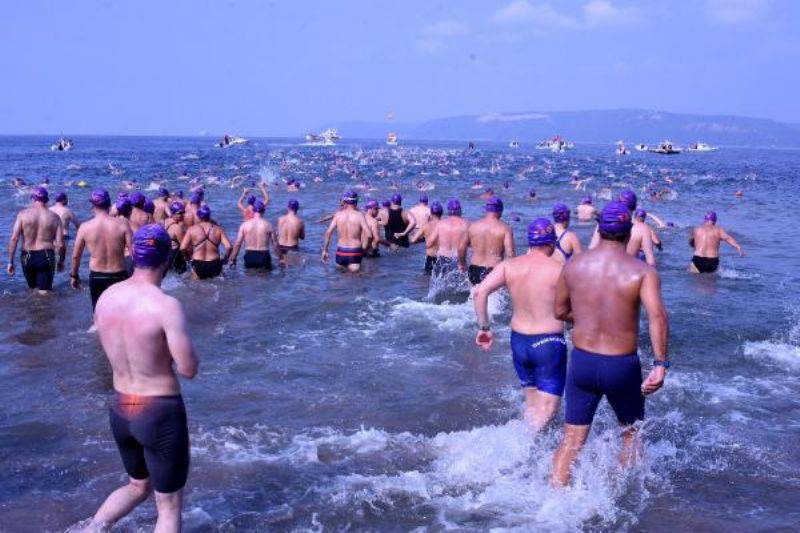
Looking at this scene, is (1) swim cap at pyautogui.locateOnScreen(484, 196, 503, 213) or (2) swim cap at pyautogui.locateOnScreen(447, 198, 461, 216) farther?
(2) swim cap at pyautogui.locateOnScreen(447, 198, 461, 216)

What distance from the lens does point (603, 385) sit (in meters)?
4.30

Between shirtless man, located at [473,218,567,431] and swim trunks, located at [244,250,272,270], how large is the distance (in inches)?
296

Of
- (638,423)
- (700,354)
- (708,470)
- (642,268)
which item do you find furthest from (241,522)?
(700,354)

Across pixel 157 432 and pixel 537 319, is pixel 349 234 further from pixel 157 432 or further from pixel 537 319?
pixel 157 432

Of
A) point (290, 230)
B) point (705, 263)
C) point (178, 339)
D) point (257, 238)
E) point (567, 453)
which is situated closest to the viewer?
point (178, 339)

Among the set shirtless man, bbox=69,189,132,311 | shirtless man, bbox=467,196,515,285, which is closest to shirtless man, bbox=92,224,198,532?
shirtless man, bbox=69,189,132,311

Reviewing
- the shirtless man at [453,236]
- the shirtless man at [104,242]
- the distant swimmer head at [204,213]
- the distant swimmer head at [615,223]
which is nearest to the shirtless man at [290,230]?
the distant swimmer head at [204,213]

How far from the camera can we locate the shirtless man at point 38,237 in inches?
380

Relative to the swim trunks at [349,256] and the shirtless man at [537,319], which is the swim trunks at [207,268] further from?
the shirtless man at [537,319]

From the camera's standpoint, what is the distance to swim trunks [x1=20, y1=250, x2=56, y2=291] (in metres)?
9.98

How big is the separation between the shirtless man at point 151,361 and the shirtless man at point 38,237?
7.01 m

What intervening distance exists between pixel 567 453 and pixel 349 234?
8.21 metres

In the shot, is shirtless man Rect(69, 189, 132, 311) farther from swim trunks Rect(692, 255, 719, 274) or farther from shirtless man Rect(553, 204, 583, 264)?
swim trunks Rect(692, 255, 719, 274)

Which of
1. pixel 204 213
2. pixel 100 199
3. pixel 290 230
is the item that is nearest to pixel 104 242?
pixel 100 199
